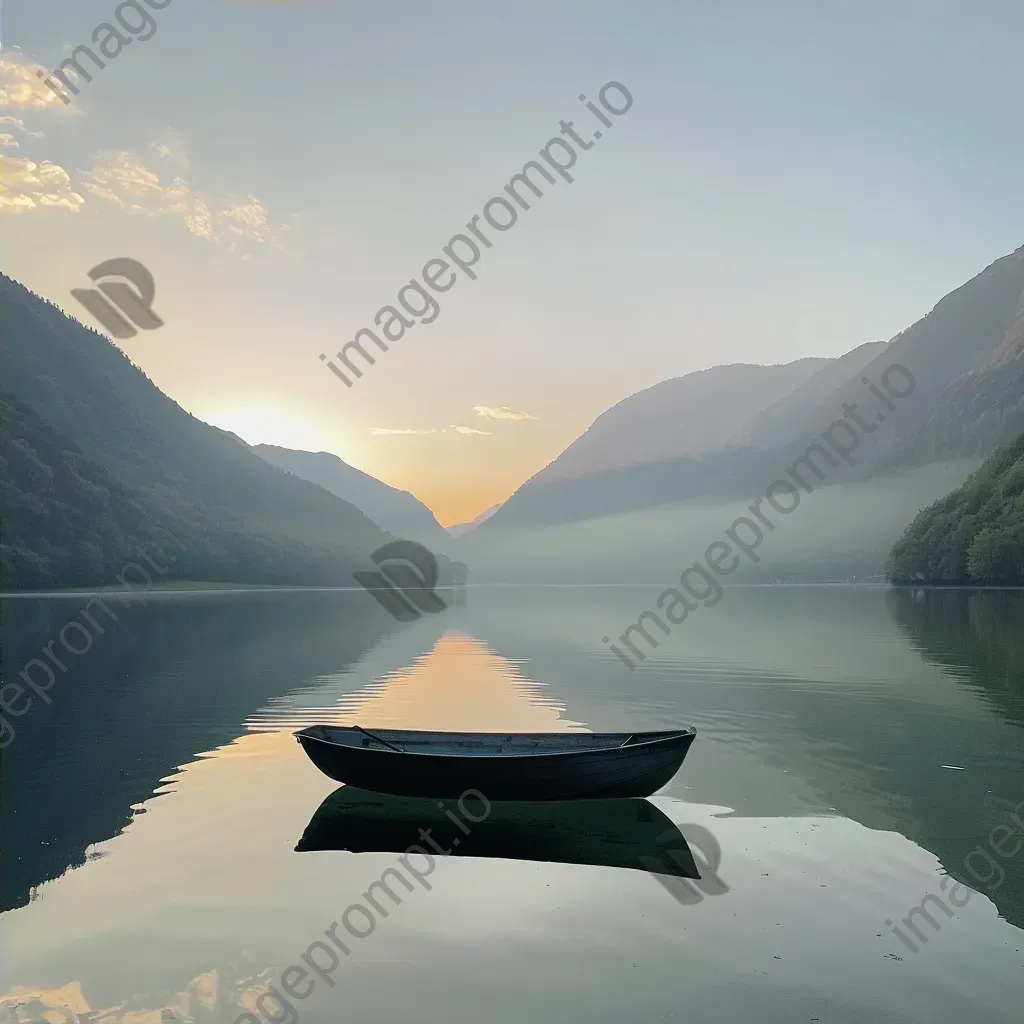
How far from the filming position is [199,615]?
134 m

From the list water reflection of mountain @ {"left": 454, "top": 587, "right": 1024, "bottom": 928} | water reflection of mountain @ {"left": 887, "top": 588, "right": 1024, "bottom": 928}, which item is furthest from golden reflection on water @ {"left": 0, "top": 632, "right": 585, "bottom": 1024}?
water reflection of mountain @ {"left": 887, "top": 588, "right": 1024, "bottom": 928}

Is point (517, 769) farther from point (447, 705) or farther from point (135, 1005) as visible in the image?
point (447, 705)

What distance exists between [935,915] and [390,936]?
36.0ft

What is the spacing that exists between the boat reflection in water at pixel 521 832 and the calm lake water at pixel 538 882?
0.29 metres

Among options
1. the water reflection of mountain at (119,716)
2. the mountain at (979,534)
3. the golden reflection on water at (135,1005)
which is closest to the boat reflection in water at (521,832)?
the water reflection of mountain at (119,716)

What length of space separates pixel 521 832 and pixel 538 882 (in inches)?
152

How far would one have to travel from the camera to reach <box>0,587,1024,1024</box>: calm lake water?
557 inches

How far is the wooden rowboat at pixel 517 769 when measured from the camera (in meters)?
24.5

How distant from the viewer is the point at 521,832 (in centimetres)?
2309

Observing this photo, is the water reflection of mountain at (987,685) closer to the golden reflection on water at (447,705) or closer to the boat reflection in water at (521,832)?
the boat reflection in water at (521,832)

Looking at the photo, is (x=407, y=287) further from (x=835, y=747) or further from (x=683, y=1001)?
(x=683, y=1001)

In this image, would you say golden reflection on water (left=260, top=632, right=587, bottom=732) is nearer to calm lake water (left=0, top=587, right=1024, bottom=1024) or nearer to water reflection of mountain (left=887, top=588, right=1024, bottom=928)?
calm lake water (left=0, top=587, right=1024, bottom=1024)

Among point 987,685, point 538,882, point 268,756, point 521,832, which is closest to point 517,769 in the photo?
point 521,832

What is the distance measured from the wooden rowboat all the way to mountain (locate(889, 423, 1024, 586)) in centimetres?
15671
